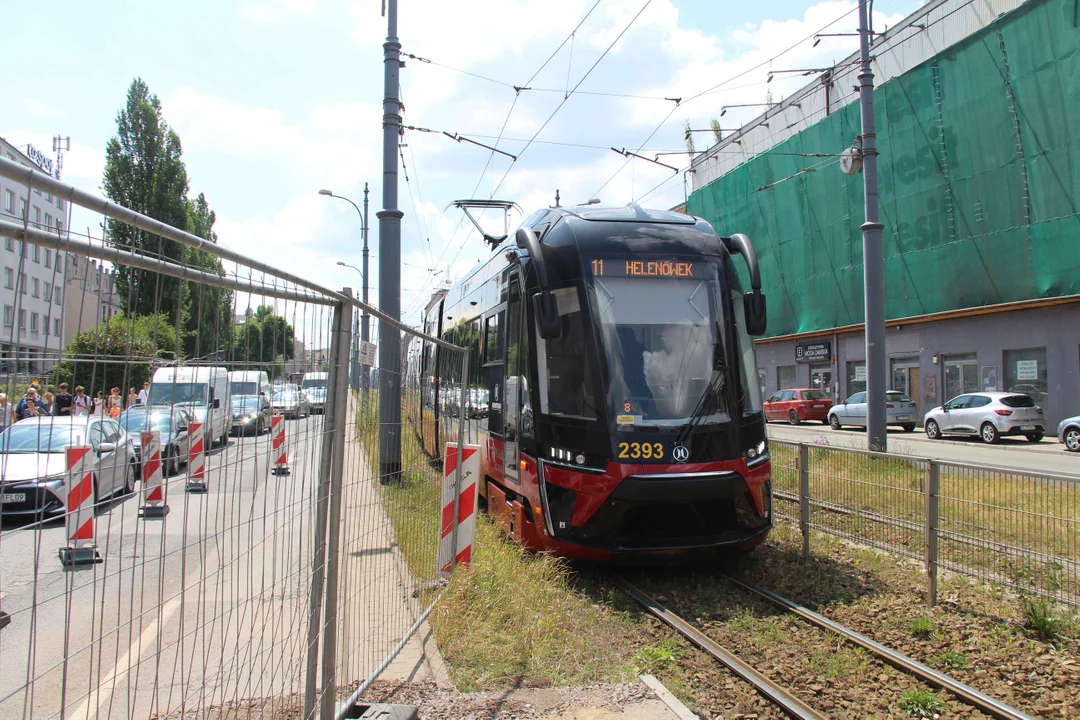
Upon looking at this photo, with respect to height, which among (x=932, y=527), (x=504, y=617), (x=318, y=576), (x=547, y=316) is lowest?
(x=504, y=617)

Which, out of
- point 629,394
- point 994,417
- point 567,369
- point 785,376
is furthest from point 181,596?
point 785,376

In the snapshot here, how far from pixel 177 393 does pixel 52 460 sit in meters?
0.42

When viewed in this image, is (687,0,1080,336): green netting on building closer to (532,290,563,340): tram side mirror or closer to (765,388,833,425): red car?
(765,388,833,425): red car

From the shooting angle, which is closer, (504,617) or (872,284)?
(504,617)

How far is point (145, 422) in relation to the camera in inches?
79.6

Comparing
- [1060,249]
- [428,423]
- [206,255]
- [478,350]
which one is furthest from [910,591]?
[1060,249]

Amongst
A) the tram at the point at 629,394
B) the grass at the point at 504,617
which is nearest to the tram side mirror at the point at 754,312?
the tram at the point at 629,394

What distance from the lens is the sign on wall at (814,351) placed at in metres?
36.4

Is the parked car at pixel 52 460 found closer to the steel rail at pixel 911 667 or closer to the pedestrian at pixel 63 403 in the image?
the pedestrian at pixel 63 403

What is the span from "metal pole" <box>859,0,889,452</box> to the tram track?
768 cm

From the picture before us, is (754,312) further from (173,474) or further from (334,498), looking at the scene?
(173,474)

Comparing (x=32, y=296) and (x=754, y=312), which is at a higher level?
(x=754, y=312)

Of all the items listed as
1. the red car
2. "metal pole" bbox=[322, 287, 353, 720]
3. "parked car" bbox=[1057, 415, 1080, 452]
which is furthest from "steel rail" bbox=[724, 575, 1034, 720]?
the red car

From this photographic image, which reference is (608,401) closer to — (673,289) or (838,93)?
(673,289)
